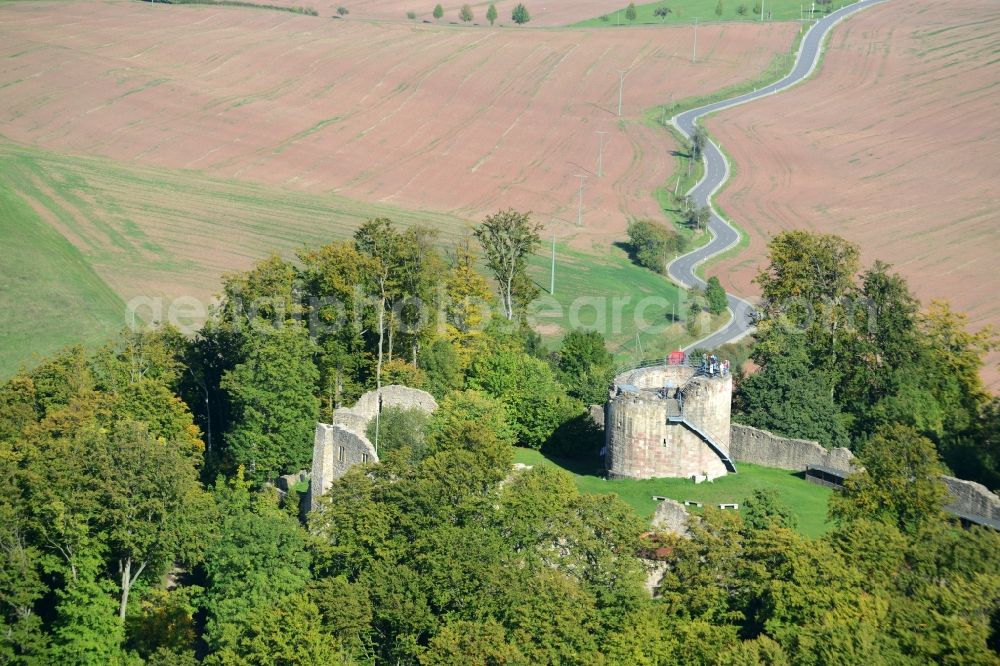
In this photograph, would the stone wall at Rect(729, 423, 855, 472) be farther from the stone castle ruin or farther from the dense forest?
Result: the stone castle ruin

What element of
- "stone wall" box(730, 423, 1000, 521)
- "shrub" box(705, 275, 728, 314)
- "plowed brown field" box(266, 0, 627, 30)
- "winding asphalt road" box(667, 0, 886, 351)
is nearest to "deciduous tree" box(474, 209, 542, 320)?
"winding asphalt road" box(667, 0, 886, 351)

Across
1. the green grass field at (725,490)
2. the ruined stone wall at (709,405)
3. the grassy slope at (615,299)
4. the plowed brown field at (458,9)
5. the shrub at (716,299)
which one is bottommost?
the grassy slope at (615,299)

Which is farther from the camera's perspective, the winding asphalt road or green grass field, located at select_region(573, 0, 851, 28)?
green grass field, located at select_region(573, 0, 851, 28)

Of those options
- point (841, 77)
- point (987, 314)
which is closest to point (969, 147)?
point (841, 77)

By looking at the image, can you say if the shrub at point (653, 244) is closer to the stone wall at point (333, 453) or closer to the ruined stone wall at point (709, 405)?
A: the ruined stone wall at point (709, 405)

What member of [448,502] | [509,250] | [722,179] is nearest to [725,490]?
[448,502]

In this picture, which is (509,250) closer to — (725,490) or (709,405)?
(709,405)

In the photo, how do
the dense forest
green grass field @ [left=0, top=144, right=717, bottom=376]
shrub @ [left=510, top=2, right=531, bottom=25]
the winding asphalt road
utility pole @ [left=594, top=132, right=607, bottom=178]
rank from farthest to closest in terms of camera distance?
1. shrub @ [left=510, top=2, right=531, bottom=25]
2. utility pole @ [left=594, top=132, right=607, bottom=178]
3. the winding asphalt road
4. green grass field @ [left=0, top=144, right=717, bottom=376]
5. the dense forest

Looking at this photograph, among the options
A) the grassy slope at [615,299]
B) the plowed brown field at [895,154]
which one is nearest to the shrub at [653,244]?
the grassy slope at [615,299]
